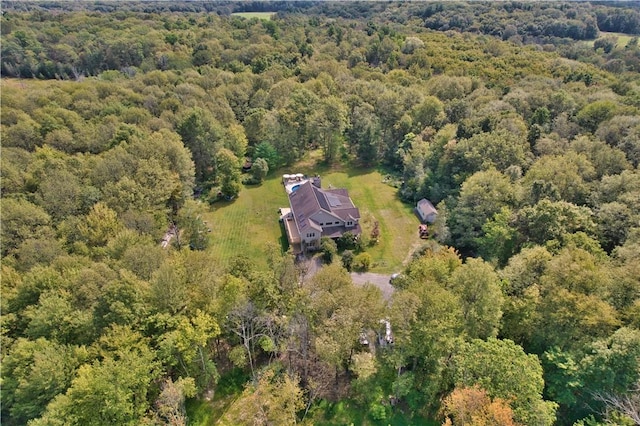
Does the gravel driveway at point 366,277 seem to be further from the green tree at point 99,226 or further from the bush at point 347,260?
the green tree at point 99,226

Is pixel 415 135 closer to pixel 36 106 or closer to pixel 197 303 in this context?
pixel 197 303

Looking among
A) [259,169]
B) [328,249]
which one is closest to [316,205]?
[328,249]

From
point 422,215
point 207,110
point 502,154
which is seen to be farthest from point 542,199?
point 207,110

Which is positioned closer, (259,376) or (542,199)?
(259,376)

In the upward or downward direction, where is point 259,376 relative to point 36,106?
downward

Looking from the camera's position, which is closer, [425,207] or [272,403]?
[272,403]

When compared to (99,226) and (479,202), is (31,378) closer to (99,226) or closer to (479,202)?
(99,226)
